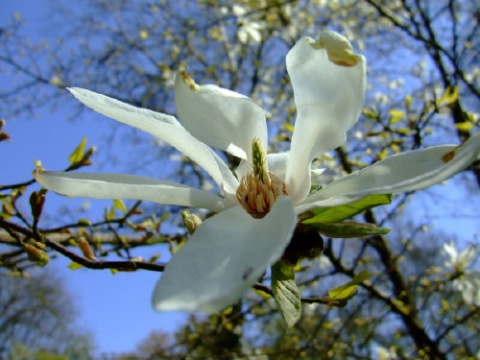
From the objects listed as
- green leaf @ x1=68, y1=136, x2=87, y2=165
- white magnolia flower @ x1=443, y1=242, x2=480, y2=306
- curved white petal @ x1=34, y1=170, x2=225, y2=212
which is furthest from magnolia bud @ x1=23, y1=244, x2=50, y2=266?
white magnolia flower @ x1=443, y1=242, x2=480, y2=306

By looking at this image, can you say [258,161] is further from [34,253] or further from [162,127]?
[34,253]

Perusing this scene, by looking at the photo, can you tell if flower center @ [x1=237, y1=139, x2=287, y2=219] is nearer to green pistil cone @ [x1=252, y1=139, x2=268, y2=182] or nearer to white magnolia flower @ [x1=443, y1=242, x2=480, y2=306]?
green pistil cone @ [x1=252, y1=139, x2=268, y2=182]

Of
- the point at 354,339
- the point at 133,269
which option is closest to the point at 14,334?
the point at 354,339

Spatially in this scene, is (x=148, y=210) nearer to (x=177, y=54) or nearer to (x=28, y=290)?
(x=177, y=54)

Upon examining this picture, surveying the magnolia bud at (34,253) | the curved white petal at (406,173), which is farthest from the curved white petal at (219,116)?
the magnolia bud at (34,253)

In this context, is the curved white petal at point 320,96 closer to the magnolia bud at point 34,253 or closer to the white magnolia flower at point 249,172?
the white magnolia flower at point 249,172

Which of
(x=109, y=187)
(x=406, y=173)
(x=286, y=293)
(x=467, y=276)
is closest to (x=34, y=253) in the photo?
(x=109, y=187)
